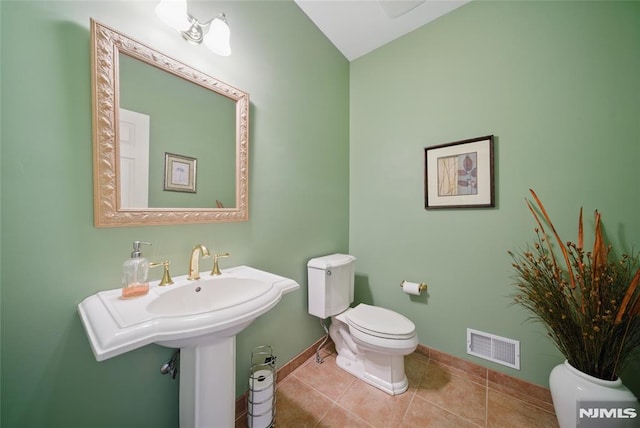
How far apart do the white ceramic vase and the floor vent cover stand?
33cm

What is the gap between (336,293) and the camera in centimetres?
161

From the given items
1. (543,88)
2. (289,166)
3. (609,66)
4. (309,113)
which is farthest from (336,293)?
(609,66)

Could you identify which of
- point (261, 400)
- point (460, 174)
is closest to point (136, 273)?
point (261, 400)

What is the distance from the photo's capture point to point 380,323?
1423 millimetres

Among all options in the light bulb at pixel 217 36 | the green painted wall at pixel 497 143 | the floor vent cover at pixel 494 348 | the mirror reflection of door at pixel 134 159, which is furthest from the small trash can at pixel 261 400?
the light bulb at pixel 217 36

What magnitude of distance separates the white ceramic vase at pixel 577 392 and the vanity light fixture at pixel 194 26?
2226 millimetres

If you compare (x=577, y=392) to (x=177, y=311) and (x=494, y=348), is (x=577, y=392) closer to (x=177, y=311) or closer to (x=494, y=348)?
(x=494, y=348)

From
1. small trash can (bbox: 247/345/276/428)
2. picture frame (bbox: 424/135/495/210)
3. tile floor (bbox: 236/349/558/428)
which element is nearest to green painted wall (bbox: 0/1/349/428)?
small trash can (bbox: 247/345/276/428)

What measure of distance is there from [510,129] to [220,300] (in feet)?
6.33

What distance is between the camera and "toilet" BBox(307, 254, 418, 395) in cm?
133

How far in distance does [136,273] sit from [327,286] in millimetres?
1072

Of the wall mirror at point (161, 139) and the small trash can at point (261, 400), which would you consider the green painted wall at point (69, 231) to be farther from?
the small trash can at point (261, 400)

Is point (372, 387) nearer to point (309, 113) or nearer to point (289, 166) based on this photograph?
point (289, 166)

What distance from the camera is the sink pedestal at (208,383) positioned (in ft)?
2.60
